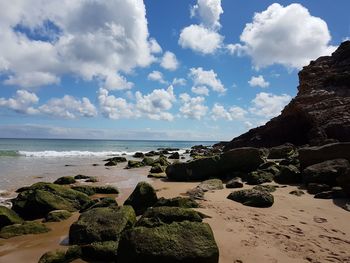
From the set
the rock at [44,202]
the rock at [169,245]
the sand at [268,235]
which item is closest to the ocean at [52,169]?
the rock at [44,202]

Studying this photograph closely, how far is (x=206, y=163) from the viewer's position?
56.6 feet

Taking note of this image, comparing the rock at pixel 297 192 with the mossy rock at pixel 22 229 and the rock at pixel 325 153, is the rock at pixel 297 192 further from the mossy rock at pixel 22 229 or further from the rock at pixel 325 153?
the mossy rock at pixel 22 229

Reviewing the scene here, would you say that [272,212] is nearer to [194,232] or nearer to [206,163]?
[194,232]

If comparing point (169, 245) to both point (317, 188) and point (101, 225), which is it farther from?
point (317, 188)

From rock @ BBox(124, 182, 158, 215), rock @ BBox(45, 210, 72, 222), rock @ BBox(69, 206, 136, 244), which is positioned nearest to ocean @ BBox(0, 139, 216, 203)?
rock @ BBox(45, 210, 72, 222)

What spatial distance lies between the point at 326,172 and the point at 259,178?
299 centimetres

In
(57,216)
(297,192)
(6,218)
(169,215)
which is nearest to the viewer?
(169,215)

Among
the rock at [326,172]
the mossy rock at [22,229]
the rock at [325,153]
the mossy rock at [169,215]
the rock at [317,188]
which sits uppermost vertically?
the rock at [325,153]

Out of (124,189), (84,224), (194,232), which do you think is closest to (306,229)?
(194,232)

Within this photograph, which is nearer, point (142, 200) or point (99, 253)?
point (99, 253)

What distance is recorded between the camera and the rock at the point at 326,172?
12094mm

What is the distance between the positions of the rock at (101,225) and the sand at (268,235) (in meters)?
0.41

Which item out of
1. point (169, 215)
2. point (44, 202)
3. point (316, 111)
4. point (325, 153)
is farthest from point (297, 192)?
point (316, 111)

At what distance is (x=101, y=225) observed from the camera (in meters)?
7.00
